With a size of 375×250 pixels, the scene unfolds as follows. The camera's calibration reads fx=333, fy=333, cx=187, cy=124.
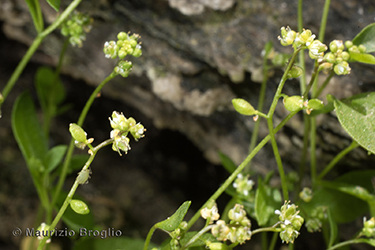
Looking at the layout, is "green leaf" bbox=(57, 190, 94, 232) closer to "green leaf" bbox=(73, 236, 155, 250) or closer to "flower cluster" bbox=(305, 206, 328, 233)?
"green leaf" bbox=(73, 236, 155, 250)

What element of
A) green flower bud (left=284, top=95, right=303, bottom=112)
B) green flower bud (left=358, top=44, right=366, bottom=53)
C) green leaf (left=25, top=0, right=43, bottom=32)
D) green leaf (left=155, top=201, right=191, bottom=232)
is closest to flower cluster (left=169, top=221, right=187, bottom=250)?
green leaf (left=155, top=201, right=191, bottom=232)

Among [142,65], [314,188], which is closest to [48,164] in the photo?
[142,65]

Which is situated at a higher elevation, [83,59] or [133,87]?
[83,59]

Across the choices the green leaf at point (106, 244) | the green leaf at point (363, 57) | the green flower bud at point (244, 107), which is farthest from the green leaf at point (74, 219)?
the green leaf at point (363, 57)

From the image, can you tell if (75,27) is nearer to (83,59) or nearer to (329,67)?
(83,59)

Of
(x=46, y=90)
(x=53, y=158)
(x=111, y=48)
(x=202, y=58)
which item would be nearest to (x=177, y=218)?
(x=111, y=48)

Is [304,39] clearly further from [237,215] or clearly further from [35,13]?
[35,13]
